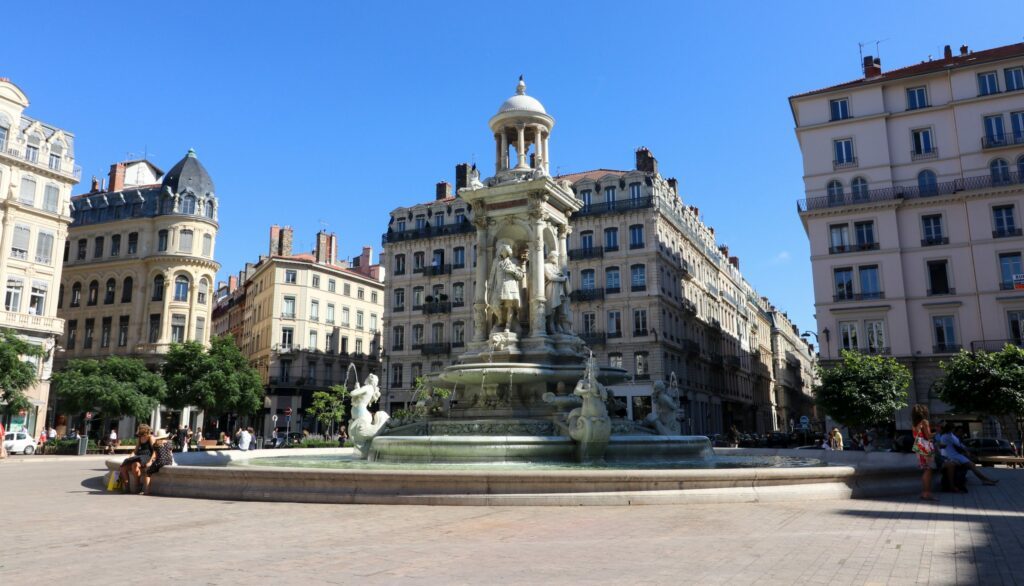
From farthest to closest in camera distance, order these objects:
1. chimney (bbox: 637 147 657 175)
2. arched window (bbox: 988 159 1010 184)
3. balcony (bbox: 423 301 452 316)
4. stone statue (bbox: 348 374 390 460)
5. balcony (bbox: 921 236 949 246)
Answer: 1. balcony (bbox: 423 301 452 316)
2. chimney (bbox: 637 147 657 175)
3. balcony (bbox: 921 236 949 246)
4. arched window (bbox: 988 159 1010 184)
5. stone statue (bbox: 348 374 390 460)

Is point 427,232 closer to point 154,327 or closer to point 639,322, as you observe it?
point 639,322

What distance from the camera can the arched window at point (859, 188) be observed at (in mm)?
46938

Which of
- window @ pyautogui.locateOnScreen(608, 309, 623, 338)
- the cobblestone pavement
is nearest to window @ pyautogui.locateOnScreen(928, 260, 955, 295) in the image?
window @ pyautogui.locateOnScreen(608, 309, 623, 338)

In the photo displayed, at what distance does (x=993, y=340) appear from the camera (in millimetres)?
41844

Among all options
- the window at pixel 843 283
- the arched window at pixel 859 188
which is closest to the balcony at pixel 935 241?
the arched window at pixel 859 188

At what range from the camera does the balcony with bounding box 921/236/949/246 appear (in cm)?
4466

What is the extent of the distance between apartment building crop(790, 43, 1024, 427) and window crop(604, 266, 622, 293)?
43.0ft

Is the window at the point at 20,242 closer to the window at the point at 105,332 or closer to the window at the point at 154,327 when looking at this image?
the window at the point at 154,327

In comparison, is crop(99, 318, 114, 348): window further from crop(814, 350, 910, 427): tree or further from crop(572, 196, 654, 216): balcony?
crop(814, 350, 910, 427): tree

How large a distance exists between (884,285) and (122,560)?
152 feet

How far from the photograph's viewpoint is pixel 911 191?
151 ft


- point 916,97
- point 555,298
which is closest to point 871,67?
point 916,97

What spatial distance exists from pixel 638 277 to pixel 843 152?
1567cm

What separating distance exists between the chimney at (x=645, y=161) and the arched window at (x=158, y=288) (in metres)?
37.9
